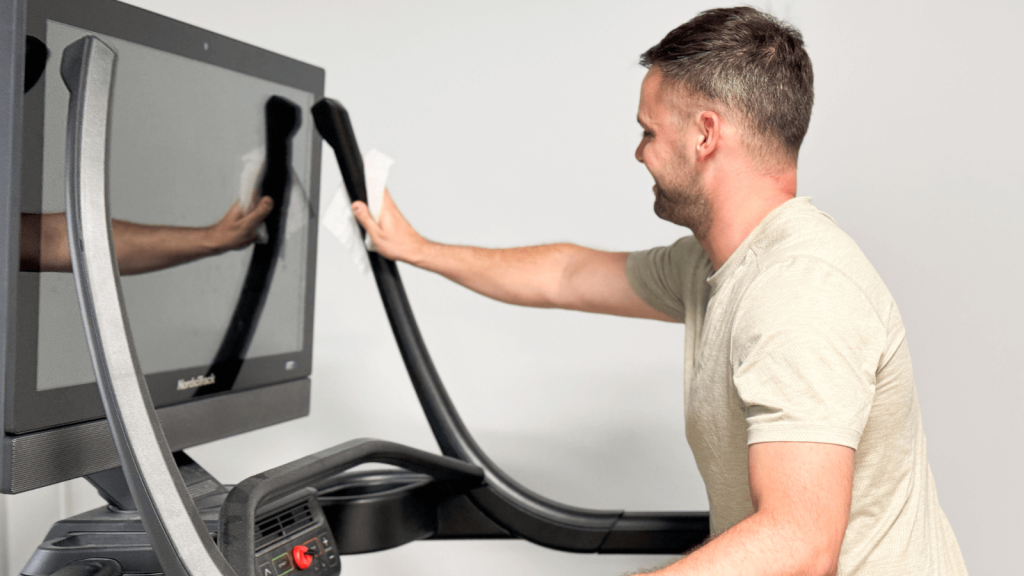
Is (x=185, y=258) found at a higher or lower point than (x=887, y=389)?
higher

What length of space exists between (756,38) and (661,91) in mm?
176

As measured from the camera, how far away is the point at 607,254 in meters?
1.70

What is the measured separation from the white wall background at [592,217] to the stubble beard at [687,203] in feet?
2.75

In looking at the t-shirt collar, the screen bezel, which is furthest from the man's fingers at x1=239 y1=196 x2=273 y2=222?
the t-shirt collar

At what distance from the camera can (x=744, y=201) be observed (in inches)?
49.8

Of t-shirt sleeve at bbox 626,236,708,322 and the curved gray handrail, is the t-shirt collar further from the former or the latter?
the curved gray handrail

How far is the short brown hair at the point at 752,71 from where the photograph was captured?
4.09 feet

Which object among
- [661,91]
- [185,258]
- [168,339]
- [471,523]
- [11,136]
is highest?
[661,91]

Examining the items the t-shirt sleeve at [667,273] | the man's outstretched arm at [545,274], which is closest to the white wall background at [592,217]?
the man's outstretched arm at [545,274]

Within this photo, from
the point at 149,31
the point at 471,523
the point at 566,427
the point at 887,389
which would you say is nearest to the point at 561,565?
the point at 566,427

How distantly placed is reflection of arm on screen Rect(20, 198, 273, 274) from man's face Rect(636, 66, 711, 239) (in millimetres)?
676

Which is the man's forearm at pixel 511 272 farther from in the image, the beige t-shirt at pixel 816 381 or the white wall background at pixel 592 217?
the white wall background at pixel 592 217

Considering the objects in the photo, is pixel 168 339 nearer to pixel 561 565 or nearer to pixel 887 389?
pixel 887 389

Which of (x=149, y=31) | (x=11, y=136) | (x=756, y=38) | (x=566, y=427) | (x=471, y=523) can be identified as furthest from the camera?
(x=566, y=427)
